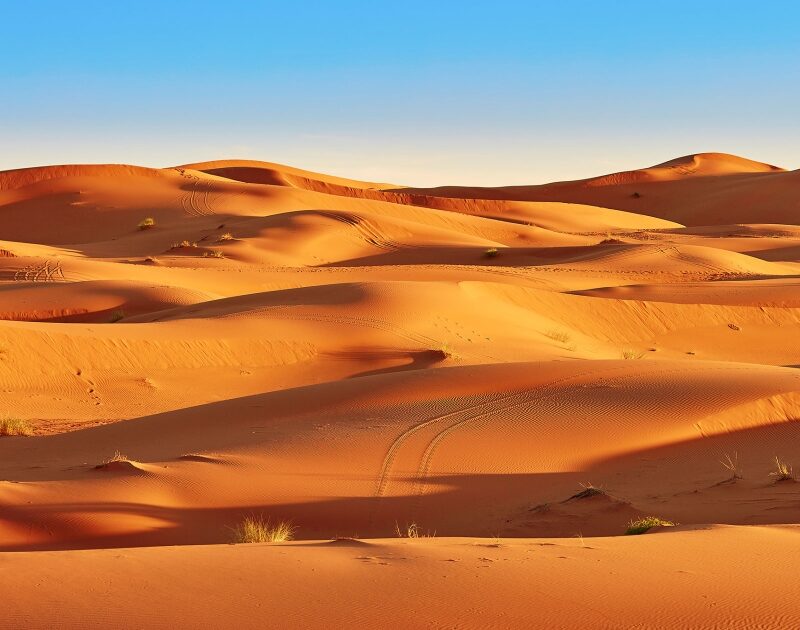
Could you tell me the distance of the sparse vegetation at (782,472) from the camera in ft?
34.1

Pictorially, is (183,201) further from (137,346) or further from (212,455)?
(212,455)

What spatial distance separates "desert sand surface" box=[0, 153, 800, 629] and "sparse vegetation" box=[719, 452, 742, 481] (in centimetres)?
5

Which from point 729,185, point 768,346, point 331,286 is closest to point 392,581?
point 331,286

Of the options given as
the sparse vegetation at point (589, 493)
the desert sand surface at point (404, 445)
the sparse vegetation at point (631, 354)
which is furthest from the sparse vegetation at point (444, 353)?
the sparse vegetation at point (589, 493)

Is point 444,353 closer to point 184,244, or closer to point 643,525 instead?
point 643,525

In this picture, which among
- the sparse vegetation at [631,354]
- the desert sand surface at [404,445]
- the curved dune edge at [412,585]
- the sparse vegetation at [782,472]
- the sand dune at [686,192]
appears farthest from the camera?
the sand dune at [686,192]

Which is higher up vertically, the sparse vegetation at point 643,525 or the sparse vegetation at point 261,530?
the sparse vegetation at point 643,525

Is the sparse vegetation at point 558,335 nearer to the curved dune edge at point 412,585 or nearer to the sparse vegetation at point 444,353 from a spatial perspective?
the sparse vegetation at point 444,353

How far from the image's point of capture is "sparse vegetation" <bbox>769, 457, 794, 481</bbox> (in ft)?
34.1

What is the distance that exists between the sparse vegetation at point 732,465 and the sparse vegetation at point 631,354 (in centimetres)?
1053

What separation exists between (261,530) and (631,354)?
595 inches

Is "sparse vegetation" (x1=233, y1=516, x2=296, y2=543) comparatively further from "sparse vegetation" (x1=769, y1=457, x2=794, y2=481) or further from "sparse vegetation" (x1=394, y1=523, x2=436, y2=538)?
"sparse vegetation" (x1=769, y1=457, x2=794, y2=481)

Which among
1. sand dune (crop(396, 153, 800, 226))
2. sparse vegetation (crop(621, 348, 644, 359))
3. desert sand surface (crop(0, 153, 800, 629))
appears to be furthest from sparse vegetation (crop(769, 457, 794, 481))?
sand dune (crop(396, 153, 800, 226))

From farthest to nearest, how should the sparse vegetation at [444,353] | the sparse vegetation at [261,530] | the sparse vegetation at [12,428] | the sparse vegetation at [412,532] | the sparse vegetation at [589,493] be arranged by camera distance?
the sparse vegetation at [444,353]
the sparse vegetation at [12,428]
the sparse vegetation at [589,493]
the sparse vegetation at [412,532]
the sparse vegetation at [261,530]
